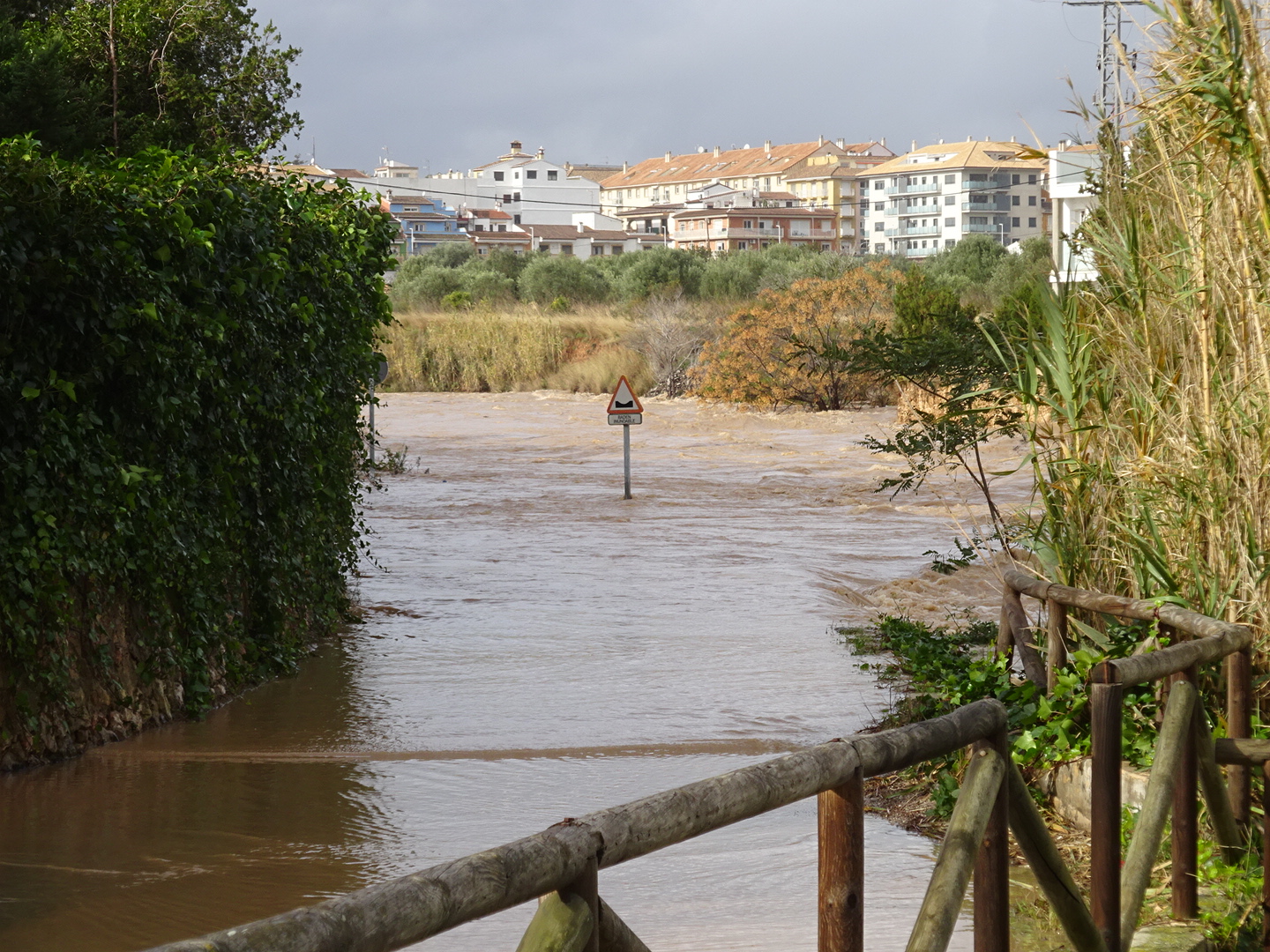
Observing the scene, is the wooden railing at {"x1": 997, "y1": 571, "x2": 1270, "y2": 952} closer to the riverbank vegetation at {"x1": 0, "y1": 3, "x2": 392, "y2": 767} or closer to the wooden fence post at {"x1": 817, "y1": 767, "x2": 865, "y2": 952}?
the wooden fence post at {"x1": 817, "y1": 767, "x2": 865, "y2": 952}

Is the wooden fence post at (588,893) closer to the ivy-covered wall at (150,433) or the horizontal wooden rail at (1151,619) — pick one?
the horizontal wooden rail at (1151,619)

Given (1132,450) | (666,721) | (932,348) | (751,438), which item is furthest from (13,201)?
(751,438)

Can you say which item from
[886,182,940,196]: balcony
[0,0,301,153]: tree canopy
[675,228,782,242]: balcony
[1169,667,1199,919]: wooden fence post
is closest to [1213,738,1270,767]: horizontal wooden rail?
[1169,667,1199,919]: wooden fence post

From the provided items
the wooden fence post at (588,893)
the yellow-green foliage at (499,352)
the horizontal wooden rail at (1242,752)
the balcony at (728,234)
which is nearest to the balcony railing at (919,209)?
the balcony at (728,234)

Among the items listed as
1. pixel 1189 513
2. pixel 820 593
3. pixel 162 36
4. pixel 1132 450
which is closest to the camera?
pixel 1189 513

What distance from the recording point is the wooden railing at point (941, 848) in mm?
1821

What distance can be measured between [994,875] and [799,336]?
2916 centimetres

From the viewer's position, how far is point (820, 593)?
12234mm

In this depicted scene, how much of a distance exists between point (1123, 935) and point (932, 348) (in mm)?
5768

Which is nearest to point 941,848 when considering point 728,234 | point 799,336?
point 799,336

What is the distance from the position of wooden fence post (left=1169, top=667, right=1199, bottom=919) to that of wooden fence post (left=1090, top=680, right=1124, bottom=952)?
1.06 ft

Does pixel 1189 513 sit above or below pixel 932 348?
below

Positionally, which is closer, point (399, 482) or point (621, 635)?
point (621, 635)

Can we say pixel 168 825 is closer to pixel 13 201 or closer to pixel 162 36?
pixel 13 201
